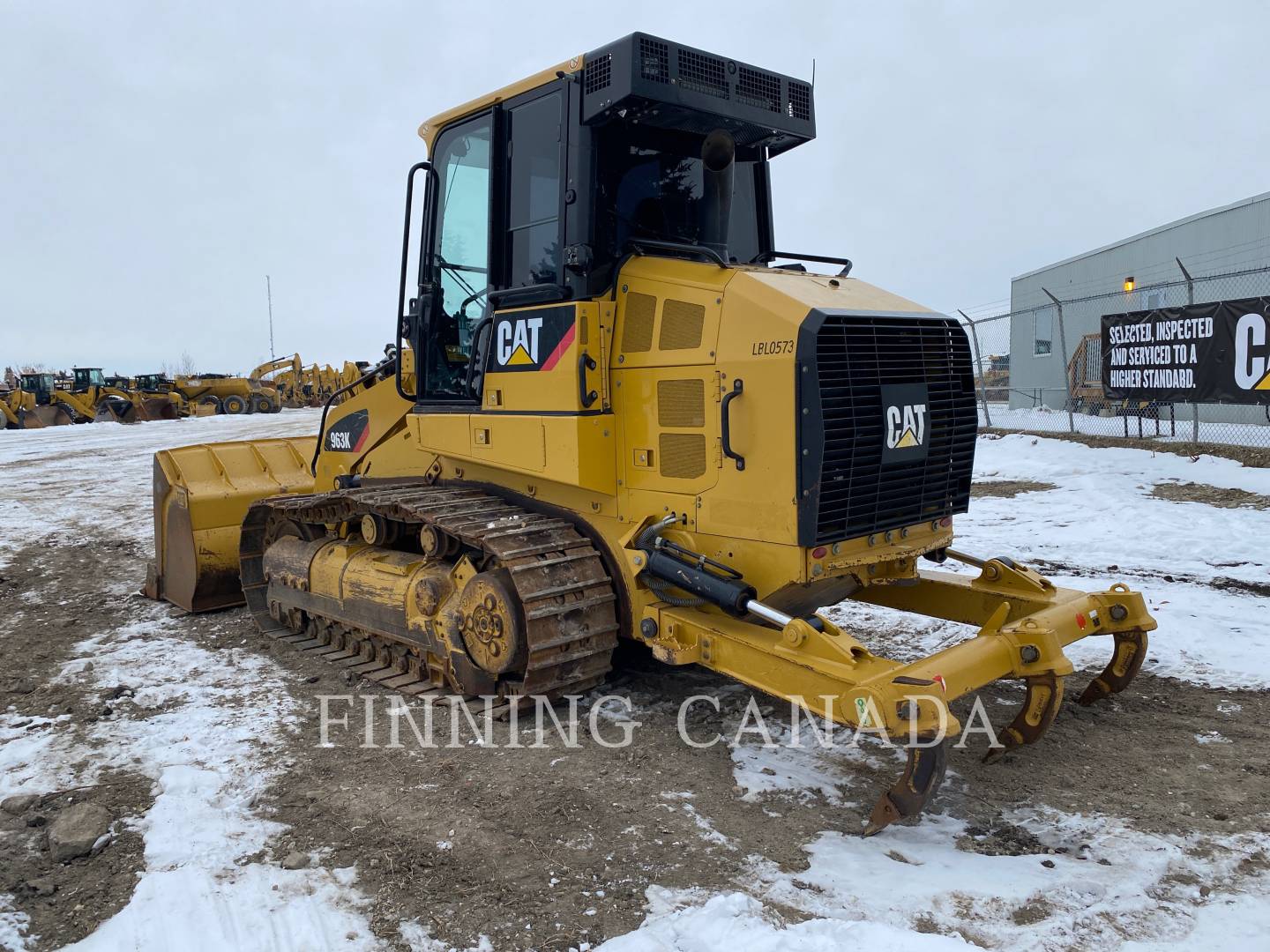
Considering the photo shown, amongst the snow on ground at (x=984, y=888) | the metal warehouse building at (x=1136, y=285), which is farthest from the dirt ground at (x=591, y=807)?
the metal warehouse building at (x=1136, y=285)

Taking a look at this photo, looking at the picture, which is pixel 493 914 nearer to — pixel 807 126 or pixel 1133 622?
pixel 1133 622

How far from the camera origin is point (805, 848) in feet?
11.5

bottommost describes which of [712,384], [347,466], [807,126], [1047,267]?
[347,466]

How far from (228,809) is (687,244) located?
135 inches

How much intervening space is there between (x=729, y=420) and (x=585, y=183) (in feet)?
4.90

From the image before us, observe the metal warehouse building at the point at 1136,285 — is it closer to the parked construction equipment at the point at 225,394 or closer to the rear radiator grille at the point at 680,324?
the rear radiator grille at the point at 680,324

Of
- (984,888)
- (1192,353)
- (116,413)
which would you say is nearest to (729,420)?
(984,888)

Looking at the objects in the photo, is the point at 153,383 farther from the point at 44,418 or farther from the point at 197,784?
the point at 197,784

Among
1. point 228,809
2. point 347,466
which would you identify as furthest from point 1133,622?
point 347,466

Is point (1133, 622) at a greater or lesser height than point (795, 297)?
lesser

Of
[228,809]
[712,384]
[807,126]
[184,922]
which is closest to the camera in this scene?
[184,922]

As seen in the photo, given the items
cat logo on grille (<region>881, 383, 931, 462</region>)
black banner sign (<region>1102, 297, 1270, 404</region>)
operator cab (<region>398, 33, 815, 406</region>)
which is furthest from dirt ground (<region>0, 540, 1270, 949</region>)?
black banner sign (<region>1102, 297, 1270, 404</region>)

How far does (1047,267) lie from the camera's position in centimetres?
2564

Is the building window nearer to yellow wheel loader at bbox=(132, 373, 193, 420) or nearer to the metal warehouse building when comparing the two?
the metal warehouse building
